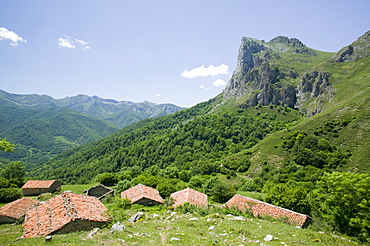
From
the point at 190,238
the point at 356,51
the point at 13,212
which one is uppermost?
the point at 356,51

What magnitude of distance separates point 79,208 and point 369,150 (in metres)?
76.6

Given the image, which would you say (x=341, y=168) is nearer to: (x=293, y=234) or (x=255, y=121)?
(x=293, y=234)

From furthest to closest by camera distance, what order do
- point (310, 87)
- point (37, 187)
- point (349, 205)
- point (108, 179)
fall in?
1. point (310, 87)
2. point (108, 179)
3. point (37, 187)
4. point (349, 205)

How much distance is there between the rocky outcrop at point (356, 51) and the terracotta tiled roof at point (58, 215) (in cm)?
22138

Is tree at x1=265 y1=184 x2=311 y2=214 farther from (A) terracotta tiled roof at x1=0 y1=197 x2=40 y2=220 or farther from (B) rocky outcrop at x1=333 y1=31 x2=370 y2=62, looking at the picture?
(B) rocky outcrop at x1=333 y1=31 x2=370 y2=62

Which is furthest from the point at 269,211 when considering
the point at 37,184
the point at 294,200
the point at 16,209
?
the point at 37,184

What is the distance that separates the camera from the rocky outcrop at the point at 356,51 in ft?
555

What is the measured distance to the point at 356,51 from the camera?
176375 mm

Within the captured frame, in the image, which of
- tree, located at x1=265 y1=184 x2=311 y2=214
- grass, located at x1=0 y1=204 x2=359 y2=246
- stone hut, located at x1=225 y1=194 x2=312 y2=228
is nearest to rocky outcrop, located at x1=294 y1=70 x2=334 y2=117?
tree, located at x1=265 y1=184 x2=311 y2=214

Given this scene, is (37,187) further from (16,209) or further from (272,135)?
(272,135)

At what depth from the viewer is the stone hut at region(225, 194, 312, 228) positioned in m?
22.8

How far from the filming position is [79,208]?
18.1 meters

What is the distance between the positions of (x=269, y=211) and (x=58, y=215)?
76.7ft

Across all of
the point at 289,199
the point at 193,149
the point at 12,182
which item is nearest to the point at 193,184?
the point at 289,199
